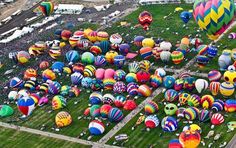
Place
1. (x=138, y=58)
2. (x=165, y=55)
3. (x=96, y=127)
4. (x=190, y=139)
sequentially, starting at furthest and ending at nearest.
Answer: (x=138, y=58) → (x=165, y=55) → (x=96, y=127) → (x=190, y=139)

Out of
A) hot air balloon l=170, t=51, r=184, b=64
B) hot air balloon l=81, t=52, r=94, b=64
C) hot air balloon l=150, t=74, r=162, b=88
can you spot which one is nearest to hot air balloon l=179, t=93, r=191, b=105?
hot air balloon l=150, t=74, r=162, b=88

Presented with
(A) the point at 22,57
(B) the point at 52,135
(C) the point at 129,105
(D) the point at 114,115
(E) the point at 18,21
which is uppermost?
(A) the point at 22,57

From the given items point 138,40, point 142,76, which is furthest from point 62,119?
point 138,40

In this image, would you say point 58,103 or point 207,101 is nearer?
point 207,101

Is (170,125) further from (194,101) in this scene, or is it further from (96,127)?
(96,127)

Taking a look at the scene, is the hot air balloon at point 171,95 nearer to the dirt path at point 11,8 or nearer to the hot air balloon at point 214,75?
the hot air balloon at point 214,75

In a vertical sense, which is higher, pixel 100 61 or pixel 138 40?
pixel 100 61

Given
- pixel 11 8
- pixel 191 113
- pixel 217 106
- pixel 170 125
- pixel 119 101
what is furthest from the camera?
pixel 11 8
